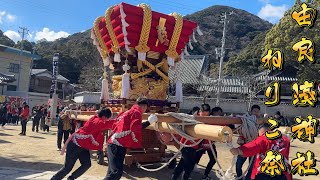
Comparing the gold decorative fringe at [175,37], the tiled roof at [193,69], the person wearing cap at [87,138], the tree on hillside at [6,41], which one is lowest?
the person wearing cap at [87,138]

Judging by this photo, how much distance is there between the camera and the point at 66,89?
50.5m

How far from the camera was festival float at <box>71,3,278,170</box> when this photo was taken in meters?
8.93

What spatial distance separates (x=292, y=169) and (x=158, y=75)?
5187 millimetres

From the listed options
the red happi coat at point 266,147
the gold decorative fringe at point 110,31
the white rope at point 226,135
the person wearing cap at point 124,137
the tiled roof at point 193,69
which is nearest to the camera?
the red happi coat at point 266,147

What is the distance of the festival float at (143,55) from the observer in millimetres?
8930

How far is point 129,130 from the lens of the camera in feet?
18.7

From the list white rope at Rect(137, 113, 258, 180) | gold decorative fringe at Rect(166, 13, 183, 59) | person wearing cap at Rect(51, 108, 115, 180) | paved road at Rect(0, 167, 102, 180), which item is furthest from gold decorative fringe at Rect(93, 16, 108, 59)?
white rope at Rect(137, 113, 258, 180)

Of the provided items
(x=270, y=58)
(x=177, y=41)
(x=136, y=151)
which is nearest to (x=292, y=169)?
(x=270, y=58)

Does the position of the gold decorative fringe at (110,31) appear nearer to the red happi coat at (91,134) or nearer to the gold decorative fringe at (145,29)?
the gold decorative fringe at (145,29)

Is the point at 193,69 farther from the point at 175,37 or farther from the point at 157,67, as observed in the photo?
the point at 157,67

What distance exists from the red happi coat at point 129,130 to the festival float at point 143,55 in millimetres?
2764

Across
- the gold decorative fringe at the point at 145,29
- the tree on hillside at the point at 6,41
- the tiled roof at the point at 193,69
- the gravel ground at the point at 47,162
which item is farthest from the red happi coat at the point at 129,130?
the tree on hillside at the point at 6,41

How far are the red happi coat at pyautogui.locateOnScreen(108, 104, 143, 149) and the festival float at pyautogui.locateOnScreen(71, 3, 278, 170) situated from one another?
2764 mm

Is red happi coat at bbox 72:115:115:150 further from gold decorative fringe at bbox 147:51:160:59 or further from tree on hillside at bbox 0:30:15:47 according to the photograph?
tree on hillside at bbox 0:30:15:47
